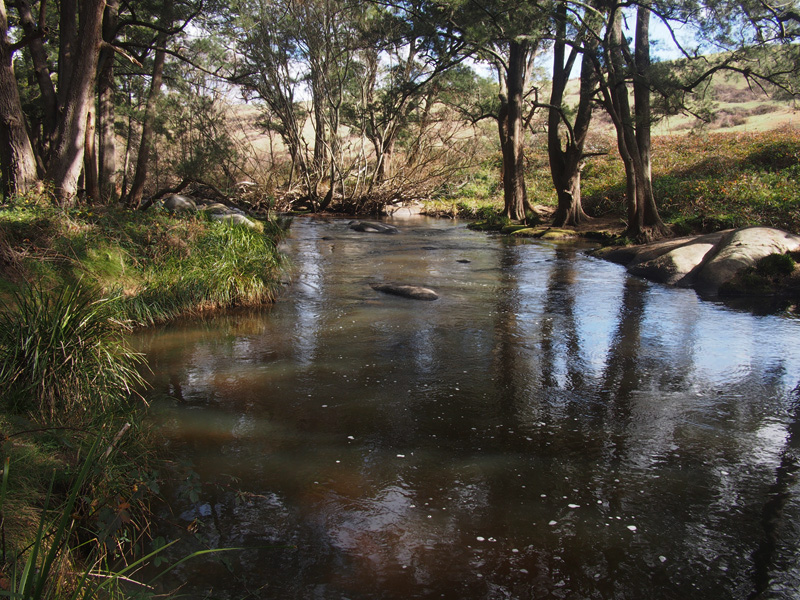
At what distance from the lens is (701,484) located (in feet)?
13.5

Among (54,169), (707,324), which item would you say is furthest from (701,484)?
(54,169)

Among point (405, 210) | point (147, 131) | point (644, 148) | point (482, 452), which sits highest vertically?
point (147, 131)

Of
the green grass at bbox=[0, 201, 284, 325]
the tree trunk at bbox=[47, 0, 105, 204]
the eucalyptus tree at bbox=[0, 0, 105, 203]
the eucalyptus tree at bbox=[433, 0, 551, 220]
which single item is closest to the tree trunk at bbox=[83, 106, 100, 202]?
the eucalyptus tree at bbox=[0, 0, 105, 203]

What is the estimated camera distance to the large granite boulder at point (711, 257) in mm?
10781

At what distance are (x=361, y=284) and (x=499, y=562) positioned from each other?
26.4 feet

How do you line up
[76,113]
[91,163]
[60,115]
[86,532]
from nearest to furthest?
[86,532], [76,113], [60,115], [91,163]

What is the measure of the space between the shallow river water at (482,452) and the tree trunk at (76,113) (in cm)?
350

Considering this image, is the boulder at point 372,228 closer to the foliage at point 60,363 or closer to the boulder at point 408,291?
the boulder at point 408,291

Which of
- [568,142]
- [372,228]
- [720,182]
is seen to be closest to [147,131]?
[372,228]

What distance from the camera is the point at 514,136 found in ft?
65.6

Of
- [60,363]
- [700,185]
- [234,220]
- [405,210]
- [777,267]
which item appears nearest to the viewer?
[60,363]

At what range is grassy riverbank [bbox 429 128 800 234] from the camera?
15109mm

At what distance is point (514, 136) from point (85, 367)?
17731 millimetres

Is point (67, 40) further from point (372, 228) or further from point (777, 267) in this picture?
point (777, 267)
